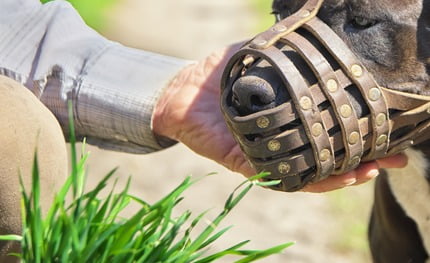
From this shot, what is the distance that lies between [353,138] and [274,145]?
0.56ft

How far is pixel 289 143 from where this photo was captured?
6.21 ft

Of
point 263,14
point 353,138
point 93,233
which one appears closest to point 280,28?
point 353,138

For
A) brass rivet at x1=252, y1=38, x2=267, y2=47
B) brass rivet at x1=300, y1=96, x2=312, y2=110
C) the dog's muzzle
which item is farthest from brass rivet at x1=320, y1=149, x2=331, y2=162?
brass rivet at x1=252, y1=38, x2=267, y2=47

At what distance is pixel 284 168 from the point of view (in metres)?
1.93

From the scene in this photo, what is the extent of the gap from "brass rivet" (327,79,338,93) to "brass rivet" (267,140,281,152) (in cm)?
15

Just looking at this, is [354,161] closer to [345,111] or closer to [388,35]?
[345,111]

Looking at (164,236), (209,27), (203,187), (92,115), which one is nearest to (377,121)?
(164,236)

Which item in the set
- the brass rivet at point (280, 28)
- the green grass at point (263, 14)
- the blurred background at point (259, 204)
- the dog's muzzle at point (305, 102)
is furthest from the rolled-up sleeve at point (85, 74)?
the green grass at point (263, 14)

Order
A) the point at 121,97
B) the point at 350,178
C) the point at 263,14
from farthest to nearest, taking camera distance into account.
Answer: the point at 263,14, the point at 121,97, the point at 350,178

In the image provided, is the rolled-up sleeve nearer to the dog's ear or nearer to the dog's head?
the dog's head

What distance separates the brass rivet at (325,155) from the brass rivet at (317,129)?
45mm

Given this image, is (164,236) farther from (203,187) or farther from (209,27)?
(209,27)

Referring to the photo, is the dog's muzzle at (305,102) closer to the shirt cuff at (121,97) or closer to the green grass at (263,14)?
the shirt cuff at (121,97)

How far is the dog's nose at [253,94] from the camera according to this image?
1.84m
